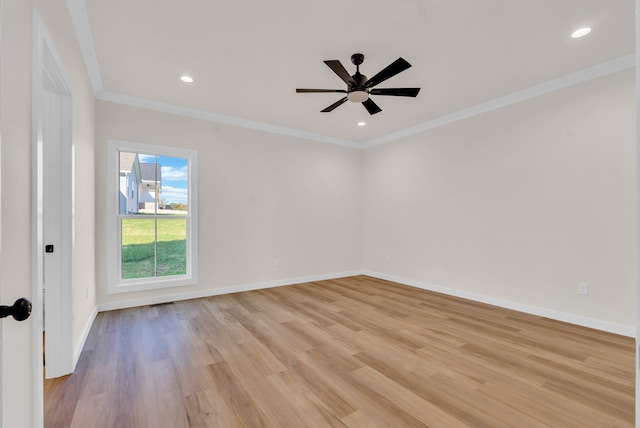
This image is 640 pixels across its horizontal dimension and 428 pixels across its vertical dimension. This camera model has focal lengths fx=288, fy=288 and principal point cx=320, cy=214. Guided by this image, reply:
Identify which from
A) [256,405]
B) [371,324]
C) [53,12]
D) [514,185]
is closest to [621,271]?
[514,185]

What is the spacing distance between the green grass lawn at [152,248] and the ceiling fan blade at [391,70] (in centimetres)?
316

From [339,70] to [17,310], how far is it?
100 inches

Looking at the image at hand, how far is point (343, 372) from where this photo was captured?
7.29 ft

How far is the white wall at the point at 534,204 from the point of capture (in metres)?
2.96

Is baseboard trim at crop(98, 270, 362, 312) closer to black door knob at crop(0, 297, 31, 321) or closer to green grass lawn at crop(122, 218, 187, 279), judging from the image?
green grass lawn at crop(122, 218, 187, 279)

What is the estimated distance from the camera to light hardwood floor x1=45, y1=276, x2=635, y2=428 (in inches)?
68.6

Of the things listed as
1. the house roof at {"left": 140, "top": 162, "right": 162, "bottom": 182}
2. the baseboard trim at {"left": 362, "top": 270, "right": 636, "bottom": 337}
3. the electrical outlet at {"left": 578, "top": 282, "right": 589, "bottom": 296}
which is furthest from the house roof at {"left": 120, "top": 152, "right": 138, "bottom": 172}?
the electrical outlet at {"left": 578, "top": 282, "right": 589, "bottom": 296}

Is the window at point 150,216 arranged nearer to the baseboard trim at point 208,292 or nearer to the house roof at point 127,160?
the house roof at point 127,160

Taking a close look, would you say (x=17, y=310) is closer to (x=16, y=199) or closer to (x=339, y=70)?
(x=16, y=199)

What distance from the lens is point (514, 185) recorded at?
3.71m

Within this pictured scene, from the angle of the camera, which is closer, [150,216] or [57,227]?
[57,227]

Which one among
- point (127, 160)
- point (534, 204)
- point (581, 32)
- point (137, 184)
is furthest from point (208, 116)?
point (534, 204)

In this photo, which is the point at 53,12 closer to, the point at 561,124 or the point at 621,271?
the point at 561,124

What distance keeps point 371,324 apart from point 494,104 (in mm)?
3304
